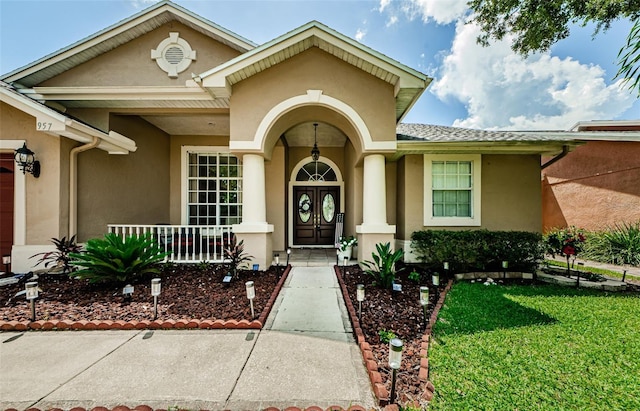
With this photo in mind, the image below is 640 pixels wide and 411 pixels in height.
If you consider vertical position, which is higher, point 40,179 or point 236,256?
point 40,179

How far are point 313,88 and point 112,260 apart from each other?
5.63 m

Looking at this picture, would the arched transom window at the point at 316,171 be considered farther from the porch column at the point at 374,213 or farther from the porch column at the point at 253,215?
the porch column at the point at 253,215

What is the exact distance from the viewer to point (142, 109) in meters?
7.29

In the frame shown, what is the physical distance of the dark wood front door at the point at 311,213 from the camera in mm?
10289

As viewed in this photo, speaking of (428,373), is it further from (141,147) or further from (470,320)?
(141,147)

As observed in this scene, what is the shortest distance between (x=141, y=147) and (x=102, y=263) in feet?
14.9

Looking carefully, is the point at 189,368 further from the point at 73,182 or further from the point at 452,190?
the point at 452,190

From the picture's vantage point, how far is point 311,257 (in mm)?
8164

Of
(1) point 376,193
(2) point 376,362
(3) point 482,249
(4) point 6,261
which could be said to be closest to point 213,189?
(4) point 6,261

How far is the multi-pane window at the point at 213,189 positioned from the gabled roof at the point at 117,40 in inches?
144

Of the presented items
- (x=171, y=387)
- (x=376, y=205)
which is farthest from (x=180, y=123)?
(x=171, y=387)

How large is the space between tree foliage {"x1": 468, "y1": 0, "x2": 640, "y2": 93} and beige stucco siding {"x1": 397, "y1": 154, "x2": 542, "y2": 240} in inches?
156

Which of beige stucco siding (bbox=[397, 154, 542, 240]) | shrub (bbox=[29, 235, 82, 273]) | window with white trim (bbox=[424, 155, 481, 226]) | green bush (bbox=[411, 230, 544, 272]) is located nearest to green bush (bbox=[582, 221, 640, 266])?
beige stucco siding (bbox=[397, 154, 542, 240])

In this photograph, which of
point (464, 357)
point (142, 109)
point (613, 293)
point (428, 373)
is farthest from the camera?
point (142, 109)
